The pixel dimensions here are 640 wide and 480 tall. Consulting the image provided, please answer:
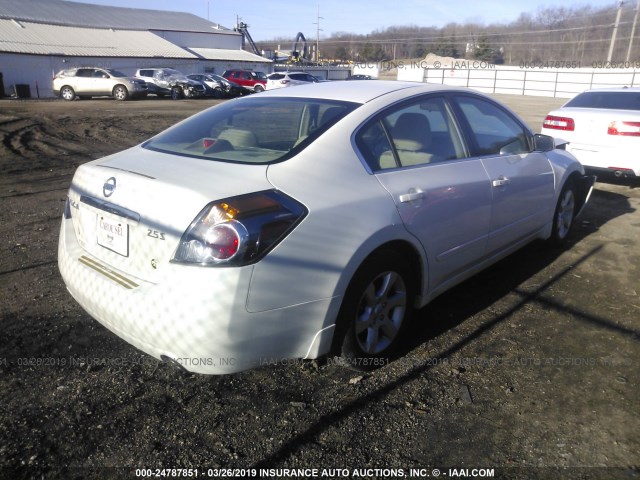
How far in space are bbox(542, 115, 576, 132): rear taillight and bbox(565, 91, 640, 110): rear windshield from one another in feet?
2.83

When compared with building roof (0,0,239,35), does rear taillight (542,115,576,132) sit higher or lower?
lower

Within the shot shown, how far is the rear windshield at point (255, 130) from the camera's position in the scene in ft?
9.63

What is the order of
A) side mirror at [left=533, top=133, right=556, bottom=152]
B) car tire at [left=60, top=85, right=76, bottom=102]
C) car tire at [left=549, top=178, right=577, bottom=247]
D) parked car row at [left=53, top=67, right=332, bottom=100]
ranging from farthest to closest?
1. car tire at [left=60, top=85, right=76, bottom=102]
2. parked car row at [left=53, top=67, right=332, bottom=100]
3. car tire at [left=549, top=178, right=577, bottom=247]
4. side mirror at [left=533, top=133, right=556, bottom=152]

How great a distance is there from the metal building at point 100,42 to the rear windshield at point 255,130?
3051cm

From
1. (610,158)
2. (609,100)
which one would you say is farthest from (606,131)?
(609,100)

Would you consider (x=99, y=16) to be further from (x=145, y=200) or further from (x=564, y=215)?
(x=145, y=200)

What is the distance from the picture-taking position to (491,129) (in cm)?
411

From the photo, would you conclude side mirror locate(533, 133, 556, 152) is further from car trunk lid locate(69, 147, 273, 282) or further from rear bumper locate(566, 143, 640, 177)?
rear bumper locate(566, 143, 640, 177)

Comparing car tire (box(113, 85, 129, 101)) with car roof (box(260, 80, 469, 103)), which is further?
car tire (box(113, 85, 129, 101))

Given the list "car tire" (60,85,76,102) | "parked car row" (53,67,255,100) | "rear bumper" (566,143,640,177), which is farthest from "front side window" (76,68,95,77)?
"rear bumper" (566,143,640,177)

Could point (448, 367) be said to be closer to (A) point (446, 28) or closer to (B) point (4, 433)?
(B) point (4, 433)

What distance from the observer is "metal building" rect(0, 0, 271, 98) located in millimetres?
33062

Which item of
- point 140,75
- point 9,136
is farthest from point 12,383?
point 140,75

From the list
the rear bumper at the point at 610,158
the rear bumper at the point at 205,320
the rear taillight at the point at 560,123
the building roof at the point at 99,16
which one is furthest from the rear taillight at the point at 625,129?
the building roof at the point at 99,16
